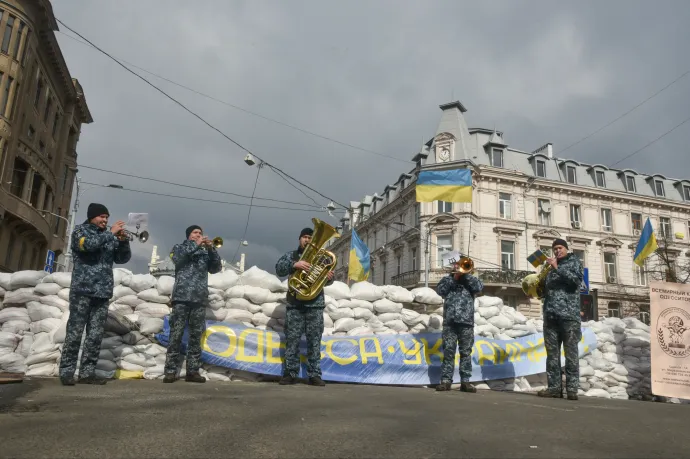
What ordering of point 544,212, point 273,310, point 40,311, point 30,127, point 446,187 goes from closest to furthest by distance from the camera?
point 40,311
point 273,310
point 446,187
point 30,127
point 544,212

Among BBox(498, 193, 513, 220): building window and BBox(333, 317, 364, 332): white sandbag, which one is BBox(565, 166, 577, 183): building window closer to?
BBox(498, 193, 513, 220): building window

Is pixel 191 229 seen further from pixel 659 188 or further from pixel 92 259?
pixel 659 188

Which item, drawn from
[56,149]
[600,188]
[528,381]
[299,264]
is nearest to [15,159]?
[56,149]

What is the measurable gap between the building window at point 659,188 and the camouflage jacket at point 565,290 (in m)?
39.8

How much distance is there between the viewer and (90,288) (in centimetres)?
467

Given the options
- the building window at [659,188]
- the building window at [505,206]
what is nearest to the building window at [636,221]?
the building window at [659,188]

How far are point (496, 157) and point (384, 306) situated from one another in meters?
29.7

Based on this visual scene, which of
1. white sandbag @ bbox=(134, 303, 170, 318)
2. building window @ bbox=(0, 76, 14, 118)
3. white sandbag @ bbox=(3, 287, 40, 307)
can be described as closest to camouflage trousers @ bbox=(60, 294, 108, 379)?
white sandbag @ bbox=(134, 303, 170, 318)

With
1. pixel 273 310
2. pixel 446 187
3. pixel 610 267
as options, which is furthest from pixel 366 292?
pixel 610 267

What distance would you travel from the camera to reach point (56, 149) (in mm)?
30031

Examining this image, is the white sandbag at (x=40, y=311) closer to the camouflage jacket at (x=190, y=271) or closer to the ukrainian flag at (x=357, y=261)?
the camouflage jacket at (x=190, y=271)

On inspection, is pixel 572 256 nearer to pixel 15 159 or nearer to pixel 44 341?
pixel 44 341

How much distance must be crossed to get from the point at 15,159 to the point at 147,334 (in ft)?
75.0

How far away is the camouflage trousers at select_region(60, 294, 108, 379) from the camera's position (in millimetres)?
4496
